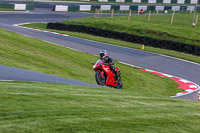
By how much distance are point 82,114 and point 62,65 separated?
10.8 meters

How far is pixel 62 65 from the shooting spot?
1641 cm

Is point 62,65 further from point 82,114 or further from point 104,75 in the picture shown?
point 82,114

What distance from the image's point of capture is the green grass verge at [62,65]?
48.9 feet

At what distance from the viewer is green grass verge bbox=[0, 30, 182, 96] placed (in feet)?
48.9

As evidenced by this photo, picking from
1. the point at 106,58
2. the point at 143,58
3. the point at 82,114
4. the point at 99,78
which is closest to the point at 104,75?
the point at 99,78

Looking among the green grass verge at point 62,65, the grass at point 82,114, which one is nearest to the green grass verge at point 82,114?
the grass at point 82,114

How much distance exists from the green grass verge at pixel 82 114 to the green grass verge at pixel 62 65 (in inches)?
269

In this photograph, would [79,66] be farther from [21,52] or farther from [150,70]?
[150,70]

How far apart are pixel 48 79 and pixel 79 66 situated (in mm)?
6920

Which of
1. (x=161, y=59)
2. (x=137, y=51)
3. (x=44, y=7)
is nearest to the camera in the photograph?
(x=161, y=59)

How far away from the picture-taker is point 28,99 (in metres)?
6.39

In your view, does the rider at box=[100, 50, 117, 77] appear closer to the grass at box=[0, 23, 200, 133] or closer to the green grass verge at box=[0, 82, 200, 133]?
the grass at box=[0, 23, 200, 133]

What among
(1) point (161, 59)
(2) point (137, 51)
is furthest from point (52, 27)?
(1) point (161, 59)

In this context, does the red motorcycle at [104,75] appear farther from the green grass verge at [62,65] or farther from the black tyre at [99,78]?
the green grass verge at [62,65]
